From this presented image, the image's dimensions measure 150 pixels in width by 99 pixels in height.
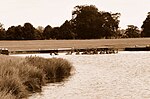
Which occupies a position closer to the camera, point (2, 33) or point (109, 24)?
point (2, 33)

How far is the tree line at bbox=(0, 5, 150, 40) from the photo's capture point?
442 feet

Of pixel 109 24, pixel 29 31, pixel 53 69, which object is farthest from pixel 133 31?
pixel 53 69

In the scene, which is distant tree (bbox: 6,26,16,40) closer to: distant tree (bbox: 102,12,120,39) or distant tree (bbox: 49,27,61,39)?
distant tree (bbox: 49,27,61,39)

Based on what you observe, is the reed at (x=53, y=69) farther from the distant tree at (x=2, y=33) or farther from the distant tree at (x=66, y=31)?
the distant tree at (x=66, y=31)

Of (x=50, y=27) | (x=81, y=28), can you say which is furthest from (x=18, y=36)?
(x=81, y=28)

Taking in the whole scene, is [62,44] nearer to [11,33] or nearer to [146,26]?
[11,33]

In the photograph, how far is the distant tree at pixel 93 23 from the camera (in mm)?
142925

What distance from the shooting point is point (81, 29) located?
142 meters

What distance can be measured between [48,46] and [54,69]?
267 ft

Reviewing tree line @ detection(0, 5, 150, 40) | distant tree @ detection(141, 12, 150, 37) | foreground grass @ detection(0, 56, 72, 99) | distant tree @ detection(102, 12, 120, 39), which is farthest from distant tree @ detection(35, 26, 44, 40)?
foreground grass @ detection(0, 56, 72, 99)

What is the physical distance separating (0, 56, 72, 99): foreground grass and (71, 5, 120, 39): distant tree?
10969cm

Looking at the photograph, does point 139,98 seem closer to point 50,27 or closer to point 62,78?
point 62,78

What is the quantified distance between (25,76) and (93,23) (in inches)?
4822

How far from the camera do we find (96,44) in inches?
4793
